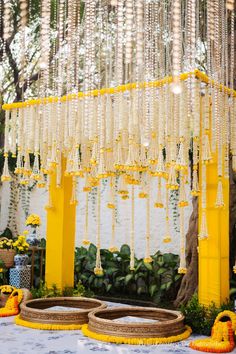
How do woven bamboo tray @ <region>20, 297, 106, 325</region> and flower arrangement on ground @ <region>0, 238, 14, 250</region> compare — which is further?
flower arrangement on ground @ <region>0, 238, 14, 250</region>

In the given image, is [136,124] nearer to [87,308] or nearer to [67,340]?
[67,340]

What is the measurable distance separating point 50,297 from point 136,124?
3235 mm

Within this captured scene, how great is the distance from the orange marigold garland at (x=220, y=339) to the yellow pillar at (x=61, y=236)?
2.57 m

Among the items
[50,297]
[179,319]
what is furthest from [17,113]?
[179,319]

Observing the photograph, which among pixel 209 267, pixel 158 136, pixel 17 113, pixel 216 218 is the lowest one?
pixel 209 267

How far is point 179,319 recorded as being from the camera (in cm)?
545

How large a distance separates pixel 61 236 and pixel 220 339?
288 cm

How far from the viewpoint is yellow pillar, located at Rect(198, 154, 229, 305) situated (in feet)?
17.9

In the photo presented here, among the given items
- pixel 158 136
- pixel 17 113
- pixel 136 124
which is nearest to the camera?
pixel 136 124

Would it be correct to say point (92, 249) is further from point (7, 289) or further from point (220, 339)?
point (220, 339)

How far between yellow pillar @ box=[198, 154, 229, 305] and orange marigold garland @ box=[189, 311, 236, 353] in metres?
0.45

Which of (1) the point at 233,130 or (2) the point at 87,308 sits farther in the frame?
(2) the point at 87,308

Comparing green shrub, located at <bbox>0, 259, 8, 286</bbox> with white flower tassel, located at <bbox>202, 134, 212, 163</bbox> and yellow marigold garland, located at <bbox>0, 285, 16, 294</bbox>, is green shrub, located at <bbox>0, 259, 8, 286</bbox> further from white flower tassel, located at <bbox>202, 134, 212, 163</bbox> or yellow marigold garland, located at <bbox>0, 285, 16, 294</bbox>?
white flower tassel, located at <bbox>202, 134, 212, 163</bbox>

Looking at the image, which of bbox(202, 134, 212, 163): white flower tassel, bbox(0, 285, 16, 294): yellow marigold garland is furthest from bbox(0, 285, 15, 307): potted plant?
bbox(202, 134, 212, 163): white flower tassel
